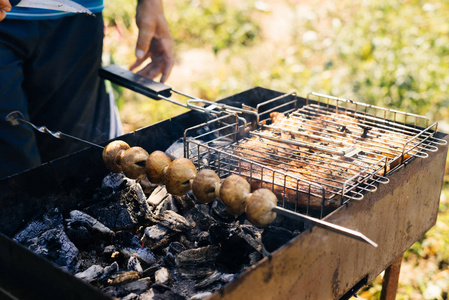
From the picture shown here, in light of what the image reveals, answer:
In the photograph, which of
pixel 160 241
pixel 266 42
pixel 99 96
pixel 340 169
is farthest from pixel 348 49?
pixel 160 241

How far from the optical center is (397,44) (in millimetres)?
5930

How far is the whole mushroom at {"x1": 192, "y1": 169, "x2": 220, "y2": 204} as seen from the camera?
2029mm

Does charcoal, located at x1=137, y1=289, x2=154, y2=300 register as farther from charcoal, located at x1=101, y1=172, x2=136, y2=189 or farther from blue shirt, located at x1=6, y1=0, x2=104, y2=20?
blue shirt, located at x1=6, y1=0, x2=104, y2=20

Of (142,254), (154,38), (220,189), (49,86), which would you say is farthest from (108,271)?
(154,38)

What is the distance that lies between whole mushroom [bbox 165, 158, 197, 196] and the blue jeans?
1.20 meters

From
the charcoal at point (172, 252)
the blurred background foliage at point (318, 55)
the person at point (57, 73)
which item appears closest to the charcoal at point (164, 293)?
the charcoal at point (172, 252)

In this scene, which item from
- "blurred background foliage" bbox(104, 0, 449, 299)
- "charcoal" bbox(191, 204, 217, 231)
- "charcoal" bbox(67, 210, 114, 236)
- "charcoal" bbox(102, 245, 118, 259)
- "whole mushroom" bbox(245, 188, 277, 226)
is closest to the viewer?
"whole mushroom" bbox(245, 188, 277, 226)

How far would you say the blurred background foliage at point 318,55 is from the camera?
534 centimetres

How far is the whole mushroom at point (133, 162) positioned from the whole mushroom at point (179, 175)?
180 mm

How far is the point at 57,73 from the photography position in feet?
10.7

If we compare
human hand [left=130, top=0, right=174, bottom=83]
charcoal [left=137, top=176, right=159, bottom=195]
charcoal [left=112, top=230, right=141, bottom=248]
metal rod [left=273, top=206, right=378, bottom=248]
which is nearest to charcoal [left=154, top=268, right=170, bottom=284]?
charcoal [left=112, top=230, right=141, bottom=248]

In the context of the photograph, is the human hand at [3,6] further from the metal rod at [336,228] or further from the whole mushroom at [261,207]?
the metal rod at [336,228]

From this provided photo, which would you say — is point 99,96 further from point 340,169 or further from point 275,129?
point 340,169

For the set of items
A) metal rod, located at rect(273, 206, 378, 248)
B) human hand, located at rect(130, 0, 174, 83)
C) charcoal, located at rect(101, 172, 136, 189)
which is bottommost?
charcoal, located at rect(101, 172, 136, 189)
